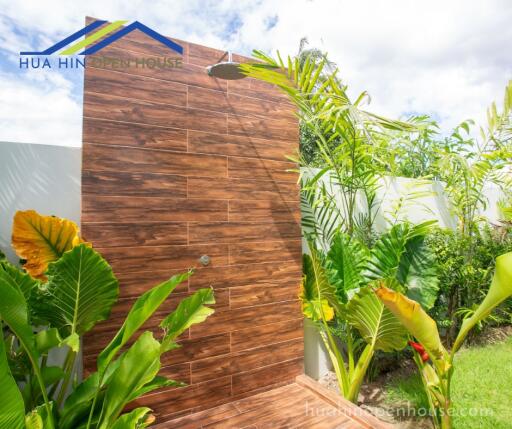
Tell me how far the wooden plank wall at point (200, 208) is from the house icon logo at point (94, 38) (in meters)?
0.04

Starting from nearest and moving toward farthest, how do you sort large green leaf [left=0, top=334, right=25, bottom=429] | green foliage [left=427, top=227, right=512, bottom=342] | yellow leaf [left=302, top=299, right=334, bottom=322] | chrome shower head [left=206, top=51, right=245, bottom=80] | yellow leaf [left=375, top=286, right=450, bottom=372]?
1. large green leaf [left=0, top=334, right=25, bottom=429]
2. yellow leaf [left=375, top=286, right=450, bottom=372]
3. chrome shower head [left=206, top=51, right=245, bottom=80]
4. yellow leaf [left=302, top=299, right=334, bottom=322]
5. green foliage [left=427, top=227, right=512, bottom=342]

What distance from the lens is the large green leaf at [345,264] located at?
2.35 m

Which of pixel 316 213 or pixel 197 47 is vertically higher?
pixel 197 47

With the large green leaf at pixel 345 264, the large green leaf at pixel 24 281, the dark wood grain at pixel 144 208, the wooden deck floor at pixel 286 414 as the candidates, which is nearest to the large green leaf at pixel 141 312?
the large green leaf at pixel 24 281

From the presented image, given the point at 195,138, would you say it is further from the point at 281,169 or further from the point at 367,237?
the point at 367,237

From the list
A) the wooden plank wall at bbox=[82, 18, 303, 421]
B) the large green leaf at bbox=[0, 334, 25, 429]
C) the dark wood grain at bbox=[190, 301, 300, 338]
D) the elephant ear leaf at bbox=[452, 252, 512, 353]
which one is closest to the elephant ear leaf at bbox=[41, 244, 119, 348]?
the wooden plank wall at bbox=[82, 18, 303, 421]

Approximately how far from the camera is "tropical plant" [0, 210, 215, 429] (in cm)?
117

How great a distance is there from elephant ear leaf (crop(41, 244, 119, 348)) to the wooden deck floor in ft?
3.03

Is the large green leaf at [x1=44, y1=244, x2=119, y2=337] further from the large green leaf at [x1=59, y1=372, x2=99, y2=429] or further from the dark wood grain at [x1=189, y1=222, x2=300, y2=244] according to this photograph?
the dark wood grain at [x1=189, y1=222, x2=300, y2=244]

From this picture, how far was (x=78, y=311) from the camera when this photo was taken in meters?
1.62

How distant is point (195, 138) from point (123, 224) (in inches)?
29.5

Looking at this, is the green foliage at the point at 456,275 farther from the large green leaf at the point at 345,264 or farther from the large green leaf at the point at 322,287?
the large green leaf at the point at 322,287

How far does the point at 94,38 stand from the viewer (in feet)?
6.48

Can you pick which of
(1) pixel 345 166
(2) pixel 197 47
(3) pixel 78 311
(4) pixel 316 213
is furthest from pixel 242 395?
(2) pixel 197 47
